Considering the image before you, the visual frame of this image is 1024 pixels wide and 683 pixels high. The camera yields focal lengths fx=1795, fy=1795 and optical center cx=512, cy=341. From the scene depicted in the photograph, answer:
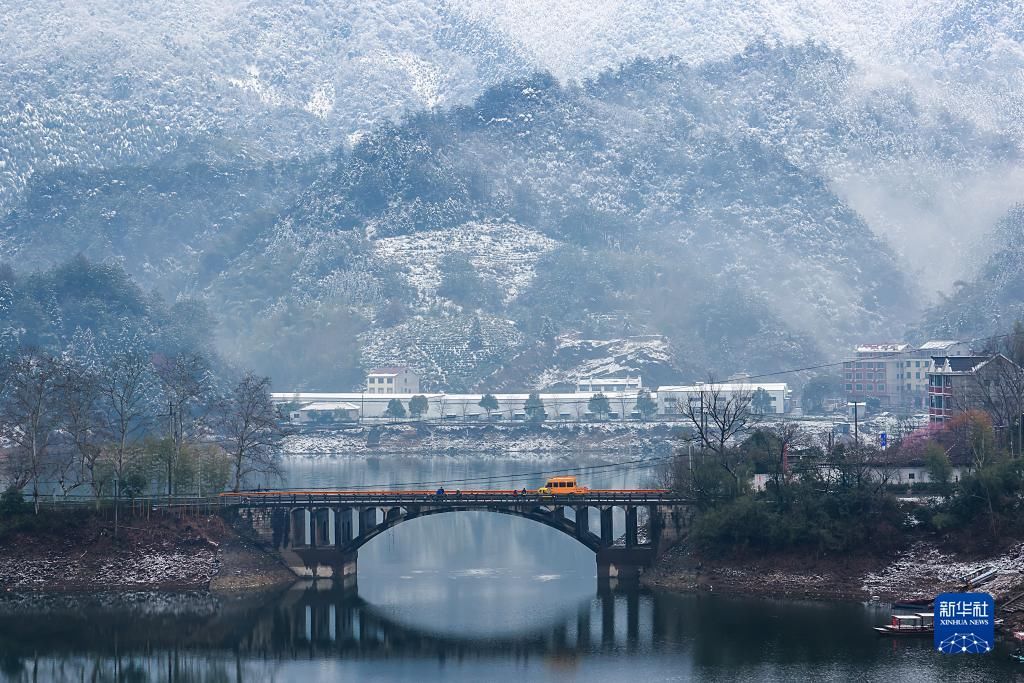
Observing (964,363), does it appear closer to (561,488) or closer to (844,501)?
(561,488)

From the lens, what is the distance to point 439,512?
13725cm

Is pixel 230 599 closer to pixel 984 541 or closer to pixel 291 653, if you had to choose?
pixel 291 653

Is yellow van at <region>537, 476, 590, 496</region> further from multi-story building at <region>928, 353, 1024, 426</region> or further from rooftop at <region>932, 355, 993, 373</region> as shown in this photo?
rooftop at <region>932, 355, 993, 373</region>

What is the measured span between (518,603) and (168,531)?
27.6 meters

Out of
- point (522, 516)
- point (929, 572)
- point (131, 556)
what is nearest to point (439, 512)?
point (522, 516)

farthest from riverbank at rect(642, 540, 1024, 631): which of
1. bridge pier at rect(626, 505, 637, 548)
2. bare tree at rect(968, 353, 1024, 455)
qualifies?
bare tree at rect(968, 353, 1024, 455)

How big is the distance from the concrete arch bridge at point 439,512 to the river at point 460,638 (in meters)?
3.13

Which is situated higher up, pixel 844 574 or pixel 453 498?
pixel 453 498

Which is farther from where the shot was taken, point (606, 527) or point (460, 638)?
point (606, 527)

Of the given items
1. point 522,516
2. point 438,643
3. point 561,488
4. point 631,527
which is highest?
point 561,488

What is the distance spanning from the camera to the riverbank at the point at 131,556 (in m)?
132

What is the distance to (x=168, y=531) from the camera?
137 metres

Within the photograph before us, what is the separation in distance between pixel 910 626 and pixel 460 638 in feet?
96.4

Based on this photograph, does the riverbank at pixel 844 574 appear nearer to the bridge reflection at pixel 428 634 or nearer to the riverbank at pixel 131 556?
the bridge reflection at pixel 428 634
